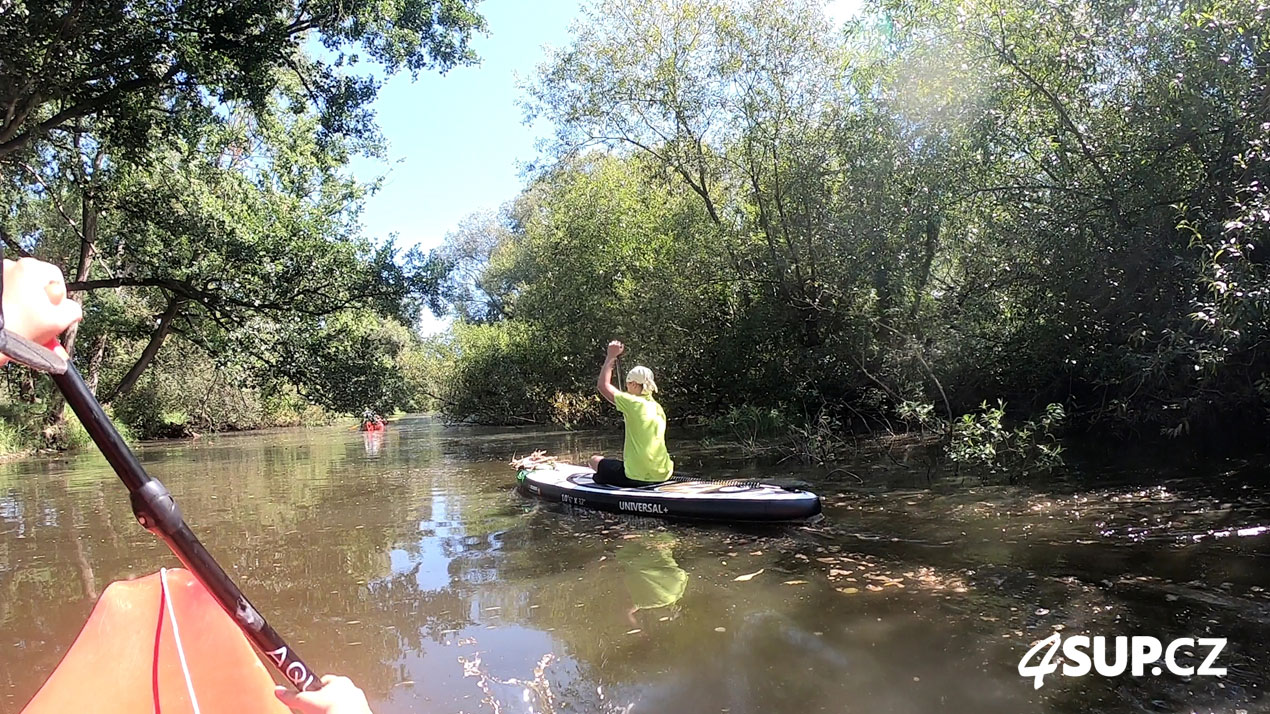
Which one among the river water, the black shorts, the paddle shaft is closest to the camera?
the paddle shaft

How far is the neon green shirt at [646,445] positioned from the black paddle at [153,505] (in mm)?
5410

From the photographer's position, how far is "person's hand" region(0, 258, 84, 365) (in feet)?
4.33

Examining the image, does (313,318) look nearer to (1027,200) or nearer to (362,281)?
(362,281)

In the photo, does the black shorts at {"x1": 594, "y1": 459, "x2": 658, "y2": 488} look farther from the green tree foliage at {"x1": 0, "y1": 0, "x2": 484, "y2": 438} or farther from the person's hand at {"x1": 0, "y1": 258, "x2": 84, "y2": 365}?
the person's hand at {"x1": 0, "y1": 258, "x2": 84, "y2": 365}

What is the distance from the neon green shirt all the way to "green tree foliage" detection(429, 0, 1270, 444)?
14.1 feet

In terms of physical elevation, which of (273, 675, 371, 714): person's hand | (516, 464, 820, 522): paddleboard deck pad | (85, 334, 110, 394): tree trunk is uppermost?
(85, 334, 110, 394): tree trunk

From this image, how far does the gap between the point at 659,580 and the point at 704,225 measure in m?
11.8

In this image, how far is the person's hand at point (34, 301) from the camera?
1.32 metres

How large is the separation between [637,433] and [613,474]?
720 millimetres

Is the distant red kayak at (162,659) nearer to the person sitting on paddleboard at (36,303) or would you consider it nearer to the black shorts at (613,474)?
the person sitting on paddleboard at (36,303)

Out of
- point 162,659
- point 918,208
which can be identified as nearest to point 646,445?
point 918,208

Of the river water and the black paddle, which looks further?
the river water

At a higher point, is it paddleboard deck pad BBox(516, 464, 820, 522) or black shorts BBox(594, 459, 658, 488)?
black shorts BBox(594, 459, 658, 488)

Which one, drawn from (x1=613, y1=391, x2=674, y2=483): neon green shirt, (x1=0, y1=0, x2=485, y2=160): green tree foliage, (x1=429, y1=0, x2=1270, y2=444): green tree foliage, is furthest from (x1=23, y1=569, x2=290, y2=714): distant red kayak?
(x1=0, y1=0, x2=485, y2=160): green tree foliage
